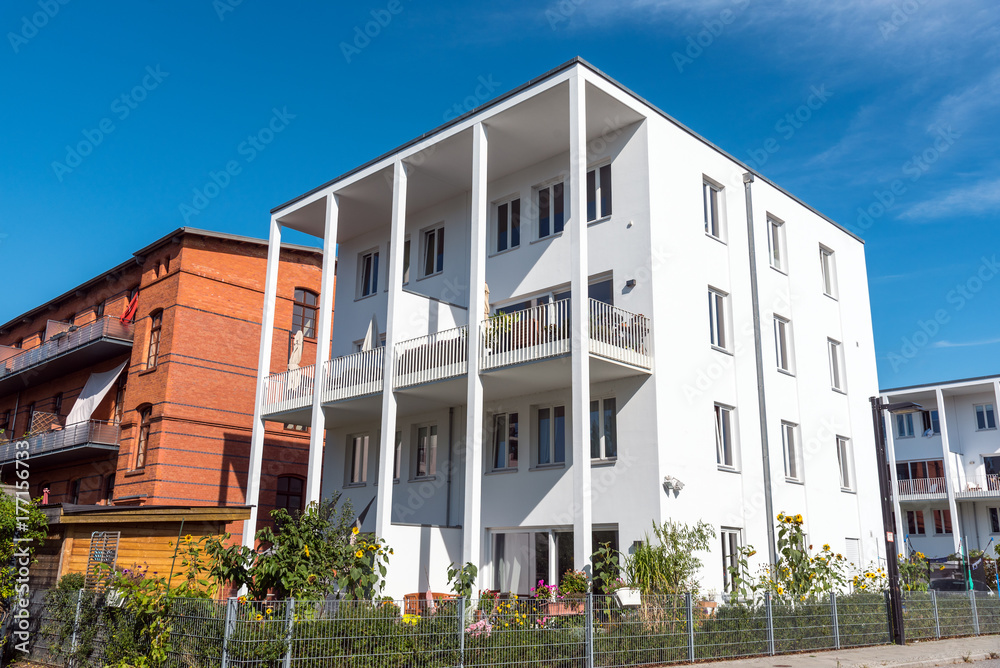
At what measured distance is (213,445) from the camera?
2752 cm

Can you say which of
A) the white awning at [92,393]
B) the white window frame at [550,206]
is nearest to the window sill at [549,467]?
the white window frame at [550,206]

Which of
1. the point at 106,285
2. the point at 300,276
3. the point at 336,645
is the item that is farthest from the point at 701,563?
the point at 106,285

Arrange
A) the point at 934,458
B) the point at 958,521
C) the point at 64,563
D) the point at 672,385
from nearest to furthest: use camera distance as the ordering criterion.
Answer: the point at 672,385 < the point at 64,563 < the point at 958,521 < the point at 934,458

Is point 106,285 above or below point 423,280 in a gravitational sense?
above

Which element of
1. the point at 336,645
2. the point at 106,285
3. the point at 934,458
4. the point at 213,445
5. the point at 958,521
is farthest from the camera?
the point at 934,458

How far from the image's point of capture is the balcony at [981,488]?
118ft

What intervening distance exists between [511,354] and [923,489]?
31320 millimetres

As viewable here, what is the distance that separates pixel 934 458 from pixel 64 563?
38635 millimetres

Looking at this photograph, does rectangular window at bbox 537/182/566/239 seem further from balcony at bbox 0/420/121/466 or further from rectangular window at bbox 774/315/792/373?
balcony at bbox 0/420/121/466

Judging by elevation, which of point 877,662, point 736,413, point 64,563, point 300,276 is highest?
point 300,276

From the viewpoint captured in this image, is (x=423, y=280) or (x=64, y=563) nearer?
(x=64, y=563)

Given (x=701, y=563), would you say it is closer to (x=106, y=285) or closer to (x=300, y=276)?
(x=300, y=276)

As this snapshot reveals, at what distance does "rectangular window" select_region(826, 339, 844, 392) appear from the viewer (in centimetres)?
2330

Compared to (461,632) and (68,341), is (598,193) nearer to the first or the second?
(461,632)
